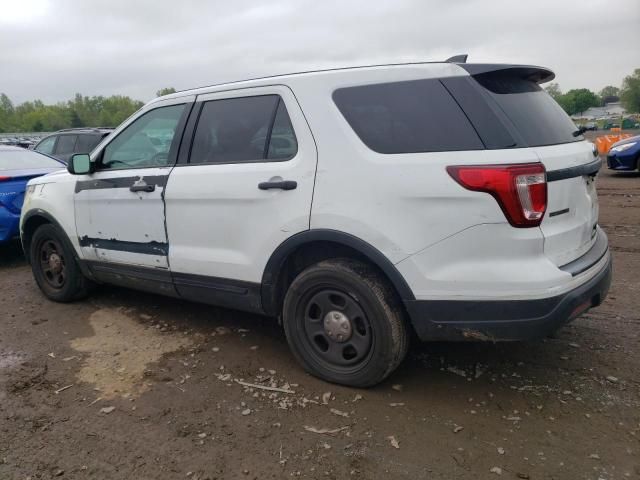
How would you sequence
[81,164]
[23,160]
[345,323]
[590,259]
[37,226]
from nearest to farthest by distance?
1. [590,259]
2. [345,323]
3. [81,164]
4. [37,226]
5. [23,160]

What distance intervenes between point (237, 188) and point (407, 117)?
1.17 metres

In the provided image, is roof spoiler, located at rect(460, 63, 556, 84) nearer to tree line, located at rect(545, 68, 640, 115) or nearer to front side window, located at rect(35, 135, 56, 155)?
front side window, located at rect(35, 135, 56, 155)

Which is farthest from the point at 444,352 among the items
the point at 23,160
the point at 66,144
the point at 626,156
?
the point at 66,144

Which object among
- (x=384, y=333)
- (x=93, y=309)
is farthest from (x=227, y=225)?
(x=93, y=309)

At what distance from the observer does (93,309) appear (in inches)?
196

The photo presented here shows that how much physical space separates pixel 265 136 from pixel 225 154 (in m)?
0.36

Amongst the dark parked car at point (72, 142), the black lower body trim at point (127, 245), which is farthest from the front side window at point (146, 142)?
the dark parked car at point (72, 142)

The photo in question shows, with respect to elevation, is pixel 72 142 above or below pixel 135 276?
above

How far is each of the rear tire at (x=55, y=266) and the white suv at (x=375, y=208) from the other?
116 cm

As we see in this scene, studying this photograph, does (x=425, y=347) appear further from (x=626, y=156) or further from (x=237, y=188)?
(x=626, y=156)

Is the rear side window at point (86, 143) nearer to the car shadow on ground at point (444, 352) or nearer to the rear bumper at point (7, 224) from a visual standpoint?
the rear bumper at point (7, 224)

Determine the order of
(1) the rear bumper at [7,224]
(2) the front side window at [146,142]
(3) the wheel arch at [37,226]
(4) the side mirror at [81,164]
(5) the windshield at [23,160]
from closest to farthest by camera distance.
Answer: (2) the front side window at [146,142], (4) the side mirror at [81,164], (3) the wheel arch at [37,226], (1) the rear bumper at [7,224], (5) the windshield at [23,160]

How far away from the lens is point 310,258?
3.48 metres

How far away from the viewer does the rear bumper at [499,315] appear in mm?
2713
